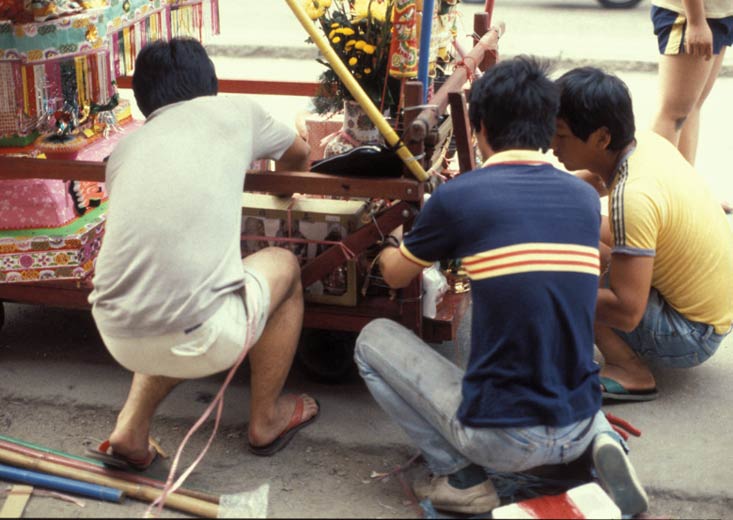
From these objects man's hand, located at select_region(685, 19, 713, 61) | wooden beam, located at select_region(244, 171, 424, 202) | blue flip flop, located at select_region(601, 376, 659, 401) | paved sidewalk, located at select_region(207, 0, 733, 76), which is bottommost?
paved sidewalk, located at select_region(207, 0, 733, 76)

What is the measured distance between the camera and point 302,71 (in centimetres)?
821

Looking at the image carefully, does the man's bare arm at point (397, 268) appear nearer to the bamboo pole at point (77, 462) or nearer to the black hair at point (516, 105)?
the black hair at point (516, 105)

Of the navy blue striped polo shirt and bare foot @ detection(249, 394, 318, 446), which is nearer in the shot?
the navy blue striped polo shirt

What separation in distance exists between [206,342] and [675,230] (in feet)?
4.76

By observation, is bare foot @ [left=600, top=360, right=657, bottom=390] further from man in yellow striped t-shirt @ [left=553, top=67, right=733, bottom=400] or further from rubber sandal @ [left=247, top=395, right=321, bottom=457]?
rubber sandal @ [left=247, top=395, right=321, bottom=457]

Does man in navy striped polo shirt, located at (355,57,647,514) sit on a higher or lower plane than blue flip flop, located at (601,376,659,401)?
higher

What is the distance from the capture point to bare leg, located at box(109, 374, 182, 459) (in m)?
2.74

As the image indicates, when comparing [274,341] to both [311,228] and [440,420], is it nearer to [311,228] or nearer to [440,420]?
[311,228]

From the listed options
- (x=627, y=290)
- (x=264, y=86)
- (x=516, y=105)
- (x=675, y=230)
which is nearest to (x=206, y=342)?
(x=516, y=105)

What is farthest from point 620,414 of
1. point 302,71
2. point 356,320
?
point 302,71

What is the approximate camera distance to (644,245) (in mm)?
2855

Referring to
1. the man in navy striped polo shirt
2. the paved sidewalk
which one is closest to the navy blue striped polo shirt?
the man in navy striped polo shirt

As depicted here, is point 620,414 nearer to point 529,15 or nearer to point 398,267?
point 398,267

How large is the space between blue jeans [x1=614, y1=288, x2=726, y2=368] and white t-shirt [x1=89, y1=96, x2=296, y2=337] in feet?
4.43
